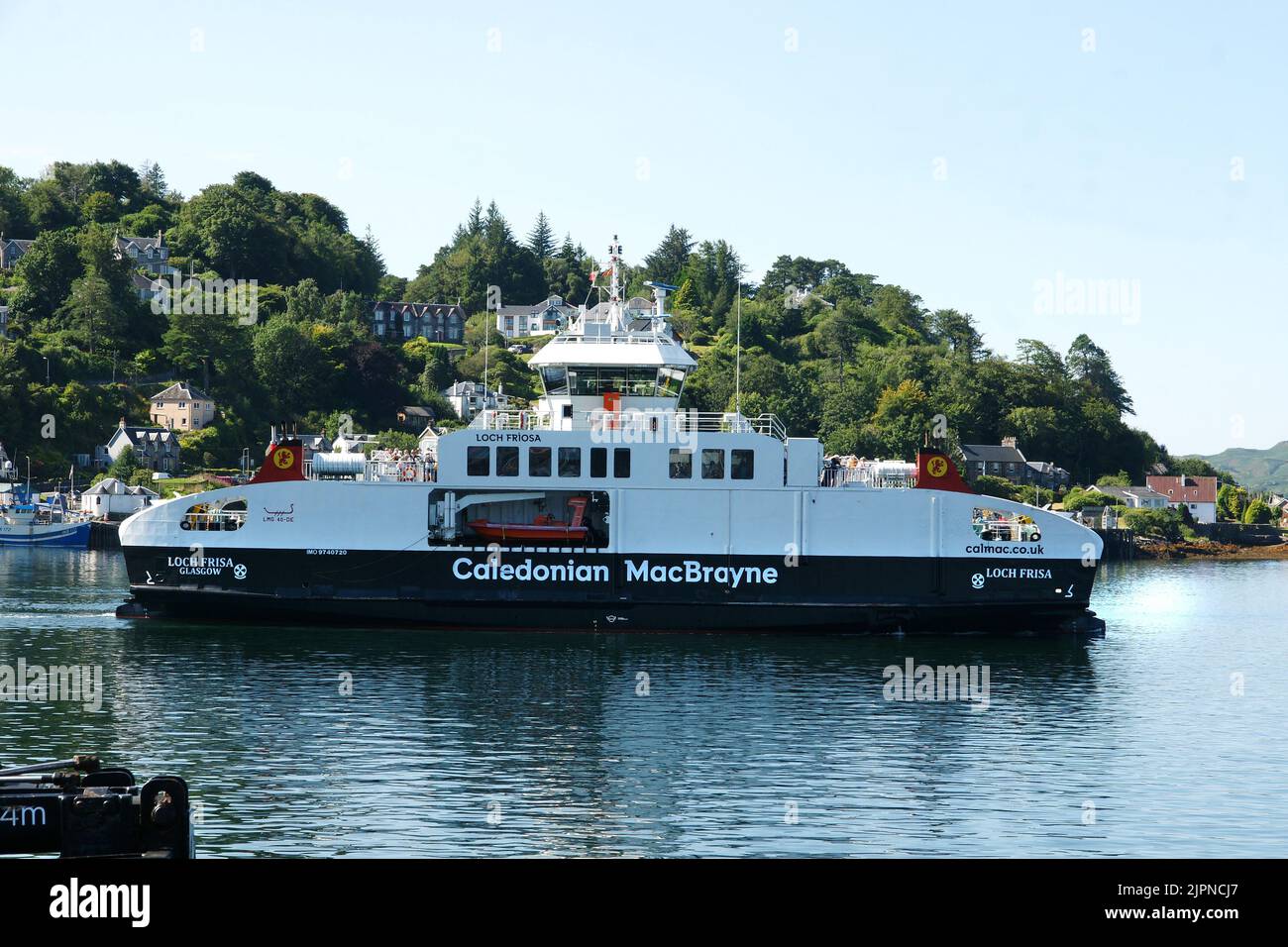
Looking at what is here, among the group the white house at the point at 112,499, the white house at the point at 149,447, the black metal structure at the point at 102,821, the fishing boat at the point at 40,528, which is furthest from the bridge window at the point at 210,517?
the white house at the point at 149,447

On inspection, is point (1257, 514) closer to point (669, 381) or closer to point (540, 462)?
point (669, 381)

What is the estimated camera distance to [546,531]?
35.4 metres

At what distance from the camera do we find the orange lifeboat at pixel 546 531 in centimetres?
3512

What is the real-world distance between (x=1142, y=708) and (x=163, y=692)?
66.9ft

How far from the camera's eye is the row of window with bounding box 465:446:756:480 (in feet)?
115

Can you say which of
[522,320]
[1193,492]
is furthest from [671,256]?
[1193,492]

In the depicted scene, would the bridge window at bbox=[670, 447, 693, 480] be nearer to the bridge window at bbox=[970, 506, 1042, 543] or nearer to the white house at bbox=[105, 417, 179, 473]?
the bridge window at bbox=[970, 506, 1042, 543]

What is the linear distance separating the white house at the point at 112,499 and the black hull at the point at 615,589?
5512cm

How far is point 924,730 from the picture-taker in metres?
24.9
